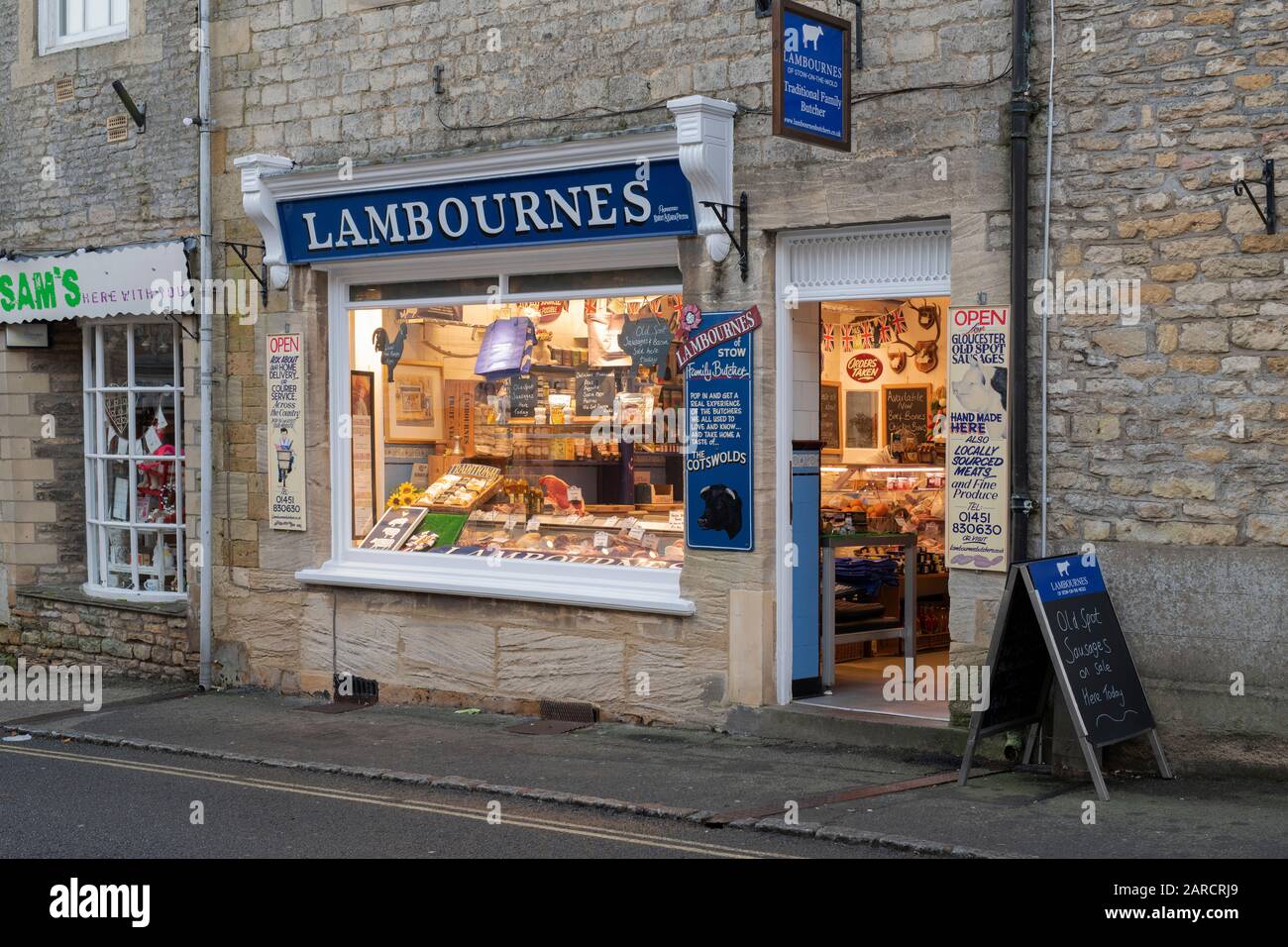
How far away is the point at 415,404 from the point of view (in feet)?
40.5

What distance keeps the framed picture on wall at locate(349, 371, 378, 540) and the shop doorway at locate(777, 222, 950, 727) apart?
354cm

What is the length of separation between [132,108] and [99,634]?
14.8 feet

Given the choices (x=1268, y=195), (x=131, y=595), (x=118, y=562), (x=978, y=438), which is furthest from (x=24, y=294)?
(x=1268, y=195)

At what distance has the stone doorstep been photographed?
24.1ft

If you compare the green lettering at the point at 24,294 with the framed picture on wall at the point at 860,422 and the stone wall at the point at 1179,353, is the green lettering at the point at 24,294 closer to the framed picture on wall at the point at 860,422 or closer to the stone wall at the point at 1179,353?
the framed picture on wall at the point at 860,422

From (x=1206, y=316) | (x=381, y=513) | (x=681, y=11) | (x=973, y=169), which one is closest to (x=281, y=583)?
(x=381, y=513)

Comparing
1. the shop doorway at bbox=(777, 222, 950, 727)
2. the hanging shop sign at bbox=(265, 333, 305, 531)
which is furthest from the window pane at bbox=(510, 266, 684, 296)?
the hanging shop sign at bbox=(265, 333, 305, 531)

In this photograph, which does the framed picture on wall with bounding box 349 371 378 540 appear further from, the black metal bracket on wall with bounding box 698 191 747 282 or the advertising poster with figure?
the advertising poster with figure

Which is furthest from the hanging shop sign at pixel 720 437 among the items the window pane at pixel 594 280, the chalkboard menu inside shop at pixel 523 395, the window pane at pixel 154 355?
the window pane at pixel 154 355

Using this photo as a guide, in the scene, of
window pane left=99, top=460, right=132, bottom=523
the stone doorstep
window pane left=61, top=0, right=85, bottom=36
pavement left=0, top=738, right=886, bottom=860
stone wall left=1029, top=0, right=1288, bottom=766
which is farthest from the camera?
window pane left=99, top=460, right=132, bottom=523

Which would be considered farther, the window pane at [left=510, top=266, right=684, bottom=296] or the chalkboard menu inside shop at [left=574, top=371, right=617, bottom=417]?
the chalkboard menu inside shop at [left=574, top=371, right=617, bottom=417]

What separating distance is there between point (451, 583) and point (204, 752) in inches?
87.1

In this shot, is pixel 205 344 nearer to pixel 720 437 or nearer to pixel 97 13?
pixel 97 13

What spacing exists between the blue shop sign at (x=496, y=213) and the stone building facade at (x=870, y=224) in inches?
10.4
